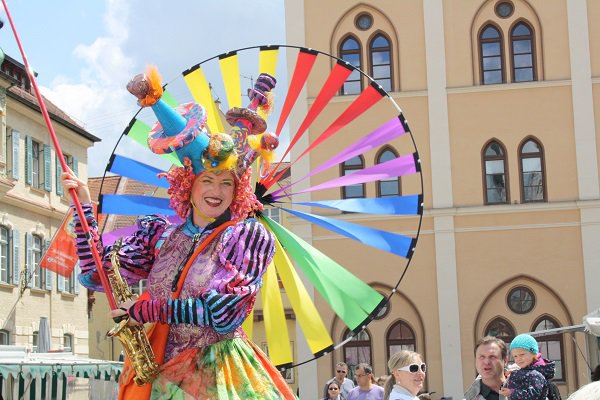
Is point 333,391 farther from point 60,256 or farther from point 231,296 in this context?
point 60,256

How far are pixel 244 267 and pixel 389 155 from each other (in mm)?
21291

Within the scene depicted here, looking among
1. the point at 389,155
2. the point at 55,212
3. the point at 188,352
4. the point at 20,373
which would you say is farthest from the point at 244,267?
the point at 55,212

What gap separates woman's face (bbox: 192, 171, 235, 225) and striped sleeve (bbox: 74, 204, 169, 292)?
350 millimetres

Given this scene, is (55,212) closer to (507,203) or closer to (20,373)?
(507,203)

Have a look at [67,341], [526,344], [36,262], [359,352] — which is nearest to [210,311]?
[526,344]

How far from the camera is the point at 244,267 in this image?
196 inches

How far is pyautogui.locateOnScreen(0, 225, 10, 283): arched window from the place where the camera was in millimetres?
29781

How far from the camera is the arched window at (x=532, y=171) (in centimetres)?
2650

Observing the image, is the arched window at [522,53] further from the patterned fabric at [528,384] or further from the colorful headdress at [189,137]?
the colorful headdress at [189,137]

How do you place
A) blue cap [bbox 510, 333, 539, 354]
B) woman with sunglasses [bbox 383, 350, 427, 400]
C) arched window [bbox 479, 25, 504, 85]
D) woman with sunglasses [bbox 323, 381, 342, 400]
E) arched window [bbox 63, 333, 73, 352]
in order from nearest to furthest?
woman with sunglasses [bbox 383, 350, 427, 400], blue cap [bbox 510, 333, 539, 354], woman with sunglasses [bbox 323, 381, 342, 400], arched window [bbox 479, 25, 504, 85], arched window [bbox 63, 333, 73, 352]

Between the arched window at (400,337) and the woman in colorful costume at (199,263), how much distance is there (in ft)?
70.3

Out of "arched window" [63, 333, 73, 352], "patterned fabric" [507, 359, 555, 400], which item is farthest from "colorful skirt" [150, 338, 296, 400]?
"arched window" [63, 333, 73, 352]

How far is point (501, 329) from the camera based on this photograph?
26.2 meters

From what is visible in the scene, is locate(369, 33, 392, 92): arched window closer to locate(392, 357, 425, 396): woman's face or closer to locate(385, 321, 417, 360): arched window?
locate(385, 321, 417, 360): arched window
